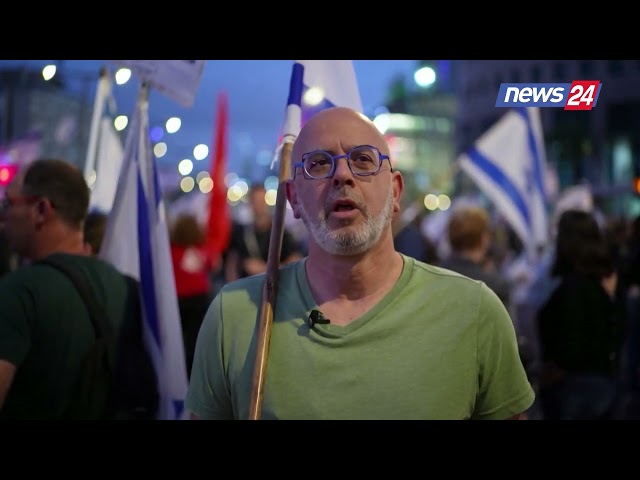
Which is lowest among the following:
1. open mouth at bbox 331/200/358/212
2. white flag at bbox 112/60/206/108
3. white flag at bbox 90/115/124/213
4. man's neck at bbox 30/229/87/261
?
man's neck at bbox 30/229/87/261

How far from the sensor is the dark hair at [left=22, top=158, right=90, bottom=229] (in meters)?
3.78

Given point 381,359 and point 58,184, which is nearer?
point 381,359

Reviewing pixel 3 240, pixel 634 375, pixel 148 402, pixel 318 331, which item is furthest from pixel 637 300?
pixel 318 331

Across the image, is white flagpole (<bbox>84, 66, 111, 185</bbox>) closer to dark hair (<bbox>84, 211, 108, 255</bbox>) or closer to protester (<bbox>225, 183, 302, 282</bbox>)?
dark hair (<bbox>84, 211, 108, 255</bbox>)

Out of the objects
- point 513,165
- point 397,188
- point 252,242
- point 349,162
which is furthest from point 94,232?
point 513,165

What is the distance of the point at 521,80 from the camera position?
321 cm

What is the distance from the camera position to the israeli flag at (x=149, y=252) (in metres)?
4.05

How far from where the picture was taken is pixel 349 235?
279 cm

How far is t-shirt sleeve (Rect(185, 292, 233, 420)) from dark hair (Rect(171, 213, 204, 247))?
492 centimetres

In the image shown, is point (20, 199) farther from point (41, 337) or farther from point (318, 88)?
point (318, 88)

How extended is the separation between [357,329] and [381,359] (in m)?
0.12

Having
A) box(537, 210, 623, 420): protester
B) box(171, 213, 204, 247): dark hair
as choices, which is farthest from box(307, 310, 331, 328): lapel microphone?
box(171, 213, 204, 247): dark hair

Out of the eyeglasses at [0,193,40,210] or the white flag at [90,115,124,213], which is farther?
the white flag at [90,115,124,213]
